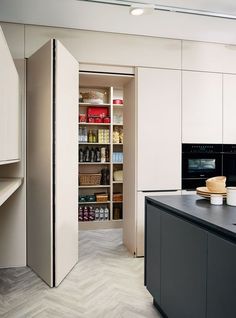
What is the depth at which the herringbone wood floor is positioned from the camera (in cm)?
228

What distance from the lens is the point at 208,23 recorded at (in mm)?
3160

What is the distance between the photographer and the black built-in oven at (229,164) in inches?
149

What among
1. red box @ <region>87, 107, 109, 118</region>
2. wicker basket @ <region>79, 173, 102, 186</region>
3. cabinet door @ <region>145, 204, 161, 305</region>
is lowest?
cabinet door @ <region>145, 204, 161, 305</region>

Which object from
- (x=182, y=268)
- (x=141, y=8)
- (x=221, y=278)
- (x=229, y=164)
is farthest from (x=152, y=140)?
(x=221, y=278)

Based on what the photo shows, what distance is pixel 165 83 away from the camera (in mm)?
3533

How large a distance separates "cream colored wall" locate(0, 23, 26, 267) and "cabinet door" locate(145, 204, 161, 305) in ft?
5.01

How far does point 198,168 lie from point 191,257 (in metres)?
2.16

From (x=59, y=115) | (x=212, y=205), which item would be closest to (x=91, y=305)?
(x=212, y=205)

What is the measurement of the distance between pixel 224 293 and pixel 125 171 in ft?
8.32

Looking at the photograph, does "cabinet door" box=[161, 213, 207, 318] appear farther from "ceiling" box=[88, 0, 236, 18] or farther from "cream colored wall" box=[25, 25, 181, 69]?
"cream colored wall" box=[25, 25, 181, 69]

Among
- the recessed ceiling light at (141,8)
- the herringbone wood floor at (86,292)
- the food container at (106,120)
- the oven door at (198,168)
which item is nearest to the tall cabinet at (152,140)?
the oven door at (198,168)

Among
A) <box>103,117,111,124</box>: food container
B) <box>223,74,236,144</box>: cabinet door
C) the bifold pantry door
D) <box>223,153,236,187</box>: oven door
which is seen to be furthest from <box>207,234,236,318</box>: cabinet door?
<box>103,117,111,124</box>: food container

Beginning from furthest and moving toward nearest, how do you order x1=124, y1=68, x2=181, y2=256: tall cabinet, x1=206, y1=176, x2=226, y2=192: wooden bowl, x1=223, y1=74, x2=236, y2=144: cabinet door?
1. x1=223, y1=74, x2=236, y2=144: cabinet door
2. x1=124, y1=68, x2=181, y2=256: tall cabinet
3. x1=206, y1=176, x2=226, y2=192: wooden bowl

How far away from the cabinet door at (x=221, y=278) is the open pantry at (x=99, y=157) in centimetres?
332
